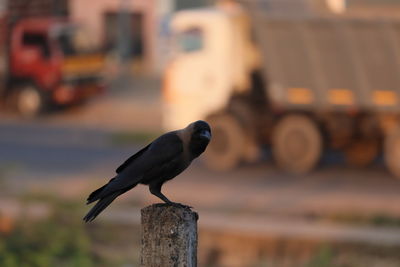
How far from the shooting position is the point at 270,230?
13773 mm

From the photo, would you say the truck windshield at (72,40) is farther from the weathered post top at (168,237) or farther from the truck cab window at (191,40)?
the weathered post top at (168,237)

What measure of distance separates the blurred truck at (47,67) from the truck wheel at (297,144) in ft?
30.2

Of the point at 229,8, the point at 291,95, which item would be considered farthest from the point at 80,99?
the point at 291,95

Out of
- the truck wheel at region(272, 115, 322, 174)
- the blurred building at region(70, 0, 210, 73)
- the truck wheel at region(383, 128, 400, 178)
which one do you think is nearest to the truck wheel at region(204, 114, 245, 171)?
the truck wheel at region(272, 115, 322, 174)

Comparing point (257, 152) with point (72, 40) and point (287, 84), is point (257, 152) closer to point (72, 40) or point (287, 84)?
point (287, 84)

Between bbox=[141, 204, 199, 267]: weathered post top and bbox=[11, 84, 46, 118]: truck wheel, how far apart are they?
2280 cm

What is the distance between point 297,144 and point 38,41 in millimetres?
10675

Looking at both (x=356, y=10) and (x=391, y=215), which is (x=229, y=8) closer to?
(x=356, y=10)

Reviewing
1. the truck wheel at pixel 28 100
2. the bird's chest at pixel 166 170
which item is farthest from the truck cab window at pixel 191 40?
the bird's chest at pixel 166 170

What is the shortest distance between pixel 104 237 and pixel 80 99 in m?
15.0

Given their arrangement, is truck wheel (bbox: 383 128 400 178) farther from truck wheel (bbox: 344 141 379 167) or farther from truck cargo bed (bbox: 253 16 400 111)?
truck wheel (bbox: 344 141 379 167)

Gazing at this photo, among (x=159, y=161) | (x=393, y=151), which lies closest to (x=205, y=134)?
(x=159, y=161)

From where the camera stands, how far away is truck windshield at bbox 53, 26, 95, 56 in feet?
91.8

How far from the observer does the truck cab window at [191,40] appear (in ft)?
67.8
